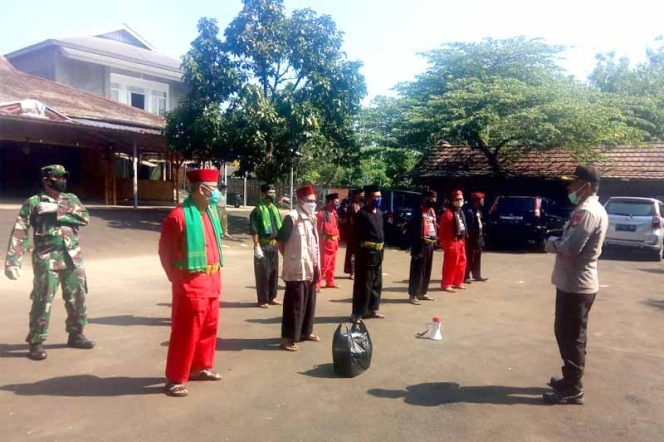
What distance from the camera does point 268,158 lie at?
17.4 m

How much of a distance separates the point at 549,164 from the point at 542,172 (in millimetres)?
728

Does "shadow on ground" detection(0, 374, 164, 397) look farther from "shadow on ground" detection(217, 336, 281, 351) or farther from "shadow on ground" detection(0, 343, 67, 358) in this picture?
"shadow on ground" detection(217, 336, 281, 351)

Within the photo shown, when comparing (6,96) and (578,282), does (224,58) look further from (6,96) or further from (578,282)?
(578,282)

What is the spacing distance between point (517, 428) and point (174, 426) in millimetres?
2527

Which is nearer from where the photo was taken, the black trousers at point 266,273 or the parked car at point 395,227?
the black trousers at point 266,273

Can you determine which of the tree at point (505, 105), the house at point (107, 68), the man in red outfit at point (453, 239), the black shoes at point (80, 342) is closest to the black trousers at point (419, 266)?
the man in red outfit at point (453, 239)

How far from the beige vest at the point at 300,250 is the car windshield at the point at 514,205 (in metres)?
11.4

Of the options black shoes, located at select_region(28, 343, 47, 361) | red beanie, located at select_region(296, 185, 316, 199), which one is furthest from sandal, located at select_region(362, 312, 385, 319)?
black shoes, located at select_region(28, 343, 47, 361)

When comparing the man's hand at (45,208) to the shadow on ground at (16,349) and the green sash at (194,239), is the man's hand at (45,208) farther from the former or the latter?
the green sash at (194,239)

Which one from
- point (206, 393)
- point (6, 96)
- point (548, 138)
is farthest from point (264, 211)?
point (6, 96)

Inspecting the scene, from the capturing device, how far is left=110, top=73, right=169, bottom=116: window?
28078 mm

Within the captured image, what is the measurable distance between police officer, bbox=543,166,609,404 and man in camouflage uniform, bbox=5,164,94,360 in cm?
462

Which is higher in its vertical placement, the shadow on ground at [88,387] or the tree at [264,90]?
the tree at [264,90]

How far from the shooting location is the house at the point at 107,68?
26.5 metres
